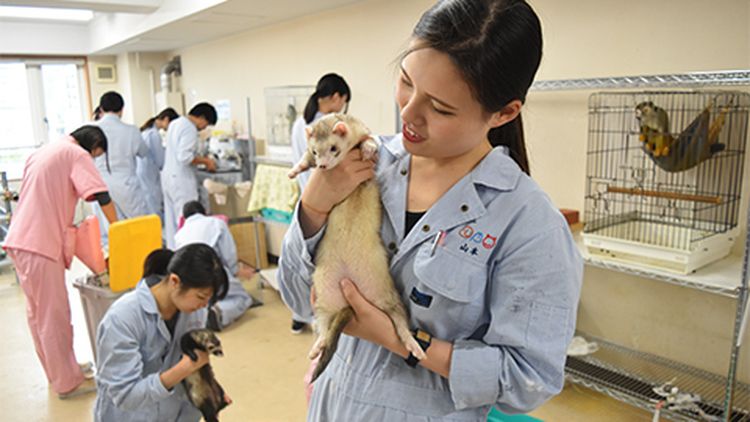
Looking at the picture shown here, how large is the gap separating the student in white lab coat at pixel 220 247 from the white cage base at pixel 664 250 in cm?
230

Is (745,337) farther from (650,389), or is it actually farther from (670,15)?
(670,15)

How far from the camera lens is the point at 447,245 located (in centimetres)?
80

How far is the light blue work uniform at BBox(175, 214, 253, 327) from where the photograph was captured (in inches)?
138

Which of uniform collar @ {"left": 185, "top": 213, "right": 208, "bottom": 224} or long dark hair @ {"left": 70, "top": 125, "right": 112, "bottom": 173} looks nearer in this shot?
long dark hair @ {"left": 70, "top": 125, "right": 112, "bottom": 173}

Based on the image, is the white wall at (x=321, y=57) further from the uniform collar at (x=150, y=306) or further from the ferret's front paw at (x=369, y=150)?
the ferret's front paw at (x=369, y=150)

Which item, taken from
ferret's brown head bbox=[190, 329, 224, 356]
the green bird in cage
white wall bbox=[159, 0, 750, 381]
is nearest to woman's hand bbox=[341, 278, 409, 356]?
white wall bbox=[159, 0, 750, 381]

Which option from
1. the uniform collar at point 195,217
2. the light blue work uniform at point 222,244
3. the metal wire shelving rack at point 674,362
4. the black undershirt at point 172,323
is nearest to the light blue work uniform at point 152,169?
the uniform collar at point 195,217

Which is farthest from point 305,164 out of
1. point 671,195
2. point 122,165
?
point 122,165

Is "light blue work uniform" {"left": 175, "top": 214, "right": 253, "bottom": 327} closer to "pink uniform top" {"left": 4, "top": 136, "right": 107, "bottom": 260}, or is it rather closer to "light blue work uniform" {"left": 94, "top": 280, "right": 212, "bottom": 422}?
"pink uniform top" {"left": 4, "top": 136, "right": 107, "bottom": 260}

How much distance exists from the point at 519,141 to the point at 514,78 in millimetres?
200

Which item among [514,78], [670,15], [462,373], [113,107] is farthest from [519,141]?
[113,107]

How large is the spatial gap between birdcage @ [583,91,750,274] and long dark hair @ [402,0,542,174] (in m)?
1.66

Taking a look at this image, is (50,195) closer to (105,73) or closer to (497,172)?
(497,172)

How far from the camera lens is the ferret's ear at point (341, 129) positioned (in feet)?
3.16
